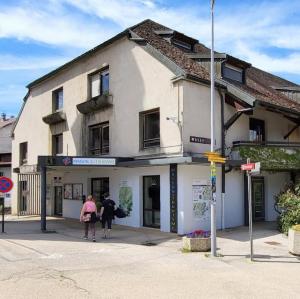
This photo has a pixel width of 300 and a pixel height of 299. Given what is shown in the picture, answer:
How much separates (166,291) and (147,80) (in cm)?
1226

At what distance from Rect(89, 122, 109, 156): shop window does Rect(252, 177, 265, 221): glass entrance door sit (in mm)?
7329

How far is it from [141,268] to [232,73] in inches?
508

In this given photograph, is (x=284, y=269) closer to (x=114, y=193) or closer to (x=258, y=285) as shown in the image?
(x=258, y=285)

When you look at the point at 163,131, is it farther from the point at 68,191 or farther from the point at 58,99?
the point at 58,99

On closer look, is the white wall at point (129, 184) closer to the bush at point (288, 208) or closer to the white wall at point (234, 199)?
the white wall at point (234, 199)

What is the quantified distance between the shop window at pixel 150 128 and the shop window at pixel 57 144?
8.27 metres

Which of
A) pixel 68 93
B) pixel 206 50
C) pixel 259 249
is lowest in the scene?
pixel 259 249

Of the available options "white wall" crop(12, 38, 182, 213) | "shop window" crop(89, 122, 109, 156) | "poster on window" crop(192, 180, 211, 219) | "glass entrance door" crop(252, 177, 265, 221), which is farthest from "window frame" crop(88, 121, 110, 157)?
"glass entrance door" crop(252, 177, 265, 221)

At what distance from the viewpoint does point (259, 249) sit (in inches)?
551

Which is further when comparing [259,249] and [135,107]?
[135,107]

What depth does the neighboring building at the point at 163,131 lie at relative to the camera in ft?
58.2

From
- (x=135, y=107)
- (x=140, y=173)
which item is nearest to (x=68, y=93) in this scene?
(x=135, y=107)

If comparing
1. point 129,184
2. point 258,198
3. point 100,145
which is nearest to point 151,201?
point 129,184

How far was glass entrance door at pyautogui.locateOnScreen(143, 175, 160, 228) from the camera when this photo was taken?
18766 mm
